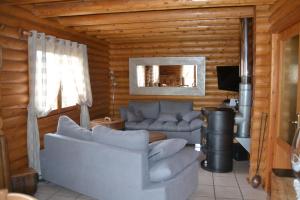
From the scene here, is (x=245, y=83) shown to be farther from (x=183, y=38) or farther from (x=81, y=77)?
(x=81, y=77)

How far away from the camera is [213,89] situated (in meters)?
6.86

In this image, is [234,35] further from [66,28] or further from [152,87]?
[66,28]

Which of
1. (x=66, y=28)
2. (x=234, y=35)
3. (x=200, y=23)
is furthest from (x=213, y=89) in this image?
(x=66, y=28)

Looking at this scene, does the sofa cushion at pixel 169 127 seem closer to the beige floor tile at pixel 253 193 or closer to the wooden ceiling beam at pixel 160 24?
the wooden ceiling beam at pixel 160 24

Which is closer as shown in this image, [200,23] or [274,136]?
[274,136]

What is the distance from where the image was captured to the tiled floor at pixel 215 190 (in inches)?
139

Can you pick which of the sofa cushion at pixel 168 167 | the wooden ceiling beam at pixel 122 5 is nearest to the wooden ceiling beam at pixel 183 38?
the wooden ceiling beam at pixel 122 5

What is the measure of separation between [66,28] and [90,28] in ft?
1.45

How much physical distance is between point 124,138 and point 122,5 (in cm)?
180

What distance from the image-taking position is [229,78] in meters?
6.04

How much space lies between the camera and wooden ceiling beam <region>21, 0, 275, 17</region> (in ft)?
11.6

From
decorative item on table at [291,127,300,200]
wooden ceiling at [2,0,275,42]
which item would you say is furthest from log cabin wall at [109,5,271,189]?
decorative item on table at [291,127,300,200]

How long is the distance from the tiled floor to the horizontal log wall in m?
2.87

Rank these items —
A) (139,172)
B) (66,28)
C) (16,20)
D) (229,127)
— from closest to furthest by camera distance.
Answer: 1. (139,172)
2. (16,20)
3. (229,127)
4. (66,28)
